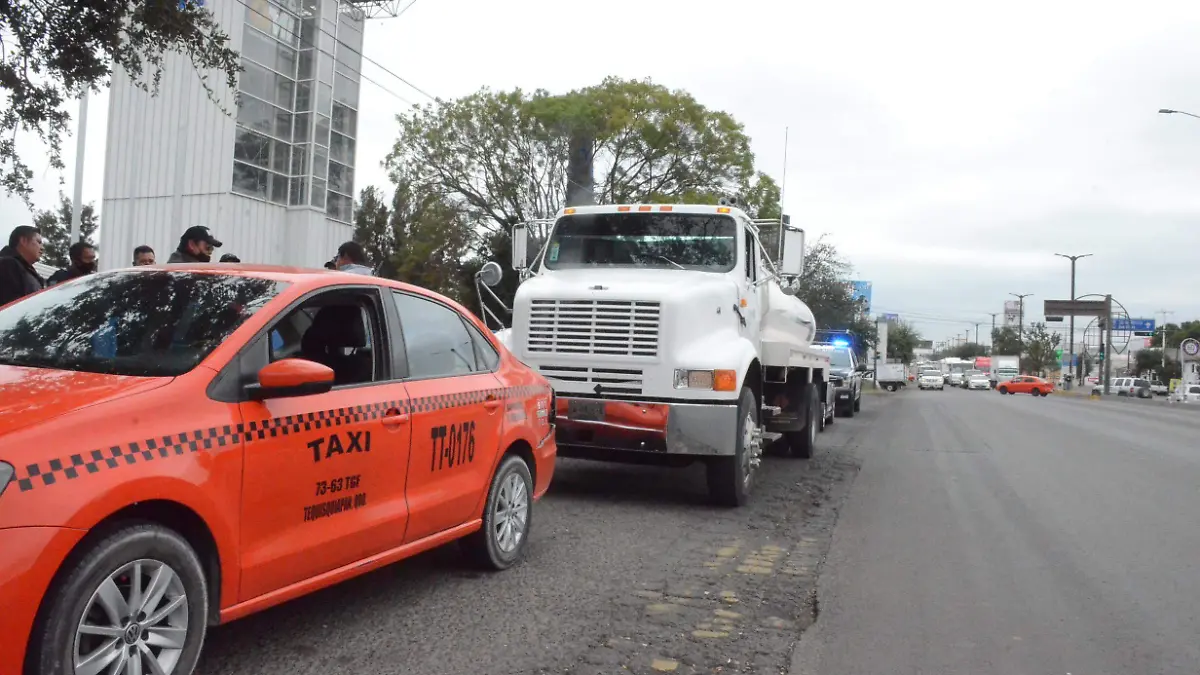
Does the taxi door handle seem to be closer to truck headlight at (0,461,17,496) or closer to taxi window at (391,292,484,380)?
taxi window at (391,292,484,380)

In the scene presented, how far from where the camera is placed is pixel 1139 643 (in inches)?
184

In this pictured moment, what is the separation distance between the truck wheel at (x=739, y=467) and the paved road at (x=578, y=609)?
1.04 feet

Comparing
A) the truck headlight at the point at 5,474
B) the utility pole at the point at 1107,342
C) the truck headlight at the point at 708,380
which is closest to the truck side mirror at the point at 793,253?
the truck headlight at the point at 708,380

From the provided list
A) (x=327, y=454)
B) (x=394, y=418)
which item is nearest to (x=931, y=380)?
(x=394, y=418)

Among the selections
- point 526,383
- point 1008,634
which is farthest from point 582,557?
point 1008,634

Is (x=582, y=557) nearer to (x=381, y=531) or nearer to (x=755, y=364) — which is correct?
(x=381, y=531)

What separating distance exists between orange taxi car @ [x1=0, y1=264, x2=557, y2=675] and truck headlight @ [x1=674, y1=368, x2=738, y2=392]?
2.60 m

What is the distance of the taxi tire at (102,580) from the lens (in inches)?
110

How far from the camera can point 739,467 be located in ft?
26.0

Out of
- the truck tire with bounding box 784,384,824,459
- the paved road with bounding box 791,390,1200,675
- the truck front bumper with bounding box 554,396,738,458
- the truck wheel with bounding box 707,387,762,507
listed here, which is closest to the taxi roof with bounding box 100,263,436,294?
the paved road with bounding box 791,390,1200,675

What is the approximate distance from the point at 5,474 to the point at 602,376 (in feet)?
18.0

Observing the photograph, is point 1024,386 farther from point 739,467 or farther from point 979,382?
point 739,467

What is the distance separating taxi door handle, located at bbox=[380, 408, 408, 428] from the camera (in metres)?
4.37

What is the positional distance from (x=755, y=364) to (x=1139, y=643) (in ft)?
14.1
